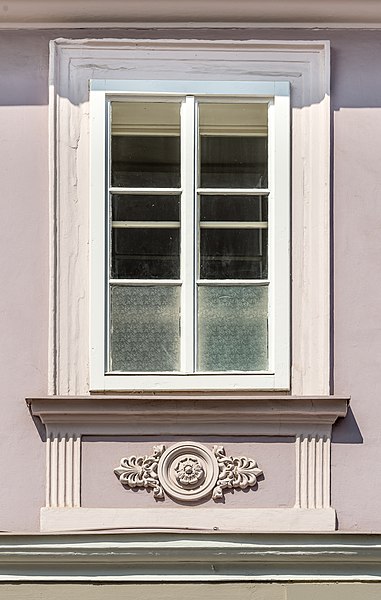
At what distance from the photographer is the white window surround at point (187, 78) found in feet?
26.0

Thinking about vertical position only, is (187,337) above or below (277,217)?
below

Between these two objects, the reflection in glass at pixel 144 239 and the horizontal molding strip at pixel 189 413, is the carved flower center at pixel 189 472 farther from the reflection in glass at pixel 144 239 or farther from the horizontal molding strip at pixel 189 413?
the reflection in glass at pixel 144 239

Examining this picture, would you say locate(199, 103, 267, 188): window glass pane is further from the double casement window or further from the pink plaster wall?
the pink plaster wall

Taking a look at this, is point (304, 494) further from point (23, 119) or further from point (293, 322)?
point (23, 119)

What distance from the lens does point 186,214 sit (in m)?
8.05

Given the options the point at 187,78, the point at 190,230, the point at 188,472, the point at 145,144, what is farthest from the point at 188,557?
the point at 187,78

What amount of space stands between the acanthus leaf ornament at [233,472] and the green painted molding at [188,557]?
1.01ft

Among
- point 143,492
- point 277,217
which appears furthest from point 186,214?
point 143,492

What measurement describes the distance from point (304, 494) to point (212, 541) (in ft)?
1.89

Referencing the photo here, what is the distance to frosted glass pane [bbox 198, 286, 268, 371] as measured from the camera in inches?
313

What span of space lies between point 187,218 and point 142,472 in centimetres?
141

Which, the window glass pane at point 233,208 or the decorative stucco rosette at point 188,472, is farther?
the window glass pane at point 233,208

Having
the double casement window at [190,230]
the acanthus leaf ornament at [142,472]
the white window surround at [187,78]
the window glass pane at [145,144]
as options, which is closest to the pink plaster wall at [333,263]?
the white window surround at [187,78]

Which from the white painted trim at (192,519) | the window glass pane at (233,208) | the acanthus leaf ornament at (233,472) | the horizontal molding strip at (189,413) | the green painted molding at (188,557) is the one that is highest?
the window glass pane at (233,208)
